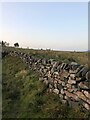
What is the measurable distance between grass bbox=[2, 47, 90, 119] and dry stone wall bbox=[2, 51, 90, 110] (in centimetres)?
29

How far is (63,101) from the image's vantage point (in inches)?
401

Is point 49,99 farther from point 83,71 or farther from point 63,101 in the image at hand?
point 83,71

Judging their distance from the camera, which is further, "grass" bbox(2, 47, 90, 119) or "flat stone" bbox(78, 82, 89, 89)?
"grass" bbox(2, 47, 90, 119)

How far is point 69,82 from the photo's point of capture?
9.83 meters

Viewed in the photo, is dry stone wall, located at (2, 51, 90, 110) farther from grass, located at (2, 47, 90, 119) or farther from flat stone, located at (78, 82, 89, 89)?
grass, located at (2, 47, 90, 119)

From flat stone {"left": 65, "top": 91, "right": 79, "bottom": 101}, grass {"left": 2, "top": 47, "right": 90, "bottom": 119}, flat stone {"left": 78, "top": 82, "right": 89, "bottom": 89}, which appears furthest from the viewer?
grass {"left": 2, "top": 47, "right": 90, "bottom": 119}

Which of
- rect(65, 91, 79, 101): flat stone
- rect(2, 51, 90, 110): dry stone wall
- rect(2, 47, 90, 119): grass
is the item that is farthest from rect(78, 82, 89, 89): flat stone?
rect(2, 47, 90, 119): grass

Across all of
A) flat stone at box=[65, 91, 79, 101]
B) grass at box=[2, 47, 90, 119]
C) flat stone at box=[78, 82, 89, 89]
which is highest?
flat stone at box=[78, 82, 89, 89]

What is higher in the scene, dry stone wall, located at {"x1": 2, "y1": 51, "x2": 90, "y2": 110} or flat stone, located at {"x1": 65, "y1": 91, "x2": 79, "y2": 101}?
dry stone wall, located at {"x1": 2, "y1": 51, "x2": 90, "y2": 110}

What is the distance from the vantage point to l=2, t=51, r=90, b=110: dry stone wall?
28.5 ft

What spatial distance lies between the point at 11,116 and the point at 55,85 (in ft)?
8.12

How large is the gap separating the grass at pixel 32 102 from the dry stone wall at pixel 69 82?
0.29 metres

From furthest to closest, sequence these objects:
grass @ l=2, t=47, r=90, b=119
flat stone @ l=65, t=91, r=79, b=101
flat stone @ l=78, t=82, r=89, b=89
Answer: grass @ l=2, t=47, r=90, b=119 → flat stone @ l=65, t=91, r=79, b=101 → flat stone @ l=78, t=82, r=89, b=89

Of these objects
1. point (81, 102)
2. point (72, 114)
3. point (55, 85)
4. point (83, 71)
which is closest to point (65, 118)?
point (72, 114)
